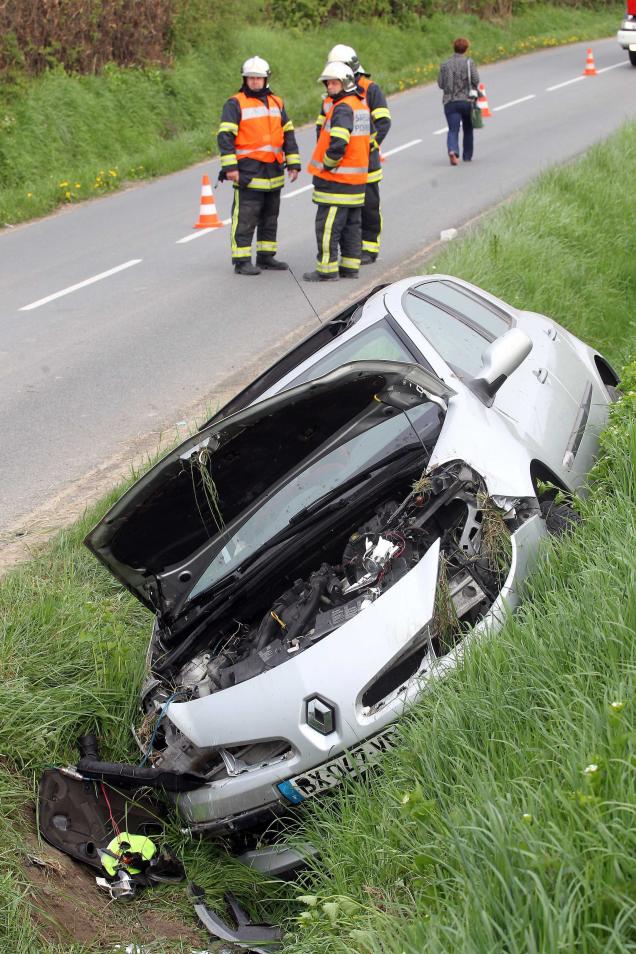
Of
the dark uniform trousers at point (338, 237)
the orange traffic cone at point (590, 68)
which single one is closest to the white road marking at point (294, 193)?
the dark uniform trousers at point (338, 237)

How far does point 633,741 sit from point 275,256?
390 inches

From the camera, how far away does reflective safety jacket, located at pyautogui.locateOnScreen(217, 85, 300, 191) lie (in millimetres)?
11117

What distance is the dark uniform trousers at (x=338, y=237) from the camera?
10.9m

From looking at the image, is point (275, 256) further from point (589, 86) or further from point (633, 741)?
point (589, 86)

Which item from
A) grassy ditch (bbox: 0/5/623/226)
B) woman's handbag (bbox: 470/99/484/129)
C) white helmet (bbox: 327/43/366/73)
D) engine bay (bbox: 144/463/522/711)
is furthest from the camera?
grassy ditch (bbox: 0/5/623/226)

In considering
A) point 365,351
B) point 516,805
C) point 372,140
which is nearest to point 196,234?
point 372,140

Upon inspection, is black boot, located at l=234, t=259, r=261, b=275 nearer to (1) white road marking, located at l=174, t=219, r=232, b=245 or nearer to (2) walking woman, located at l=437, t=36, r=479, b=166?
(1) white road marking, located at l=174, t=219, r=232, b=245

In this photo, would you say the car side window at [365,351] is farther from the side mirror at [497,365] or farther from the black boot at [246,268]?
the black boot at [246,268]

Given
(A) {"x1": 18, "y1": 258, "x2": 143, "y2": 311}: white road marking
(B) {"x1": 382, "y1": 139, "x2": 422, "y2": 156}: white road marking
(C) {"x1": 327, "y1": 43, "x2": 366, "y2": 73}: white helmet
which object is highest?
(C) {"x1": 327, "y1": 43, "x2": 366, "y2": 73}: white helmet

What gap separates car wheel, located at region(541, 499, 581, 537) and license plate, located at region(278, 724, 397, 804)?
1.22m

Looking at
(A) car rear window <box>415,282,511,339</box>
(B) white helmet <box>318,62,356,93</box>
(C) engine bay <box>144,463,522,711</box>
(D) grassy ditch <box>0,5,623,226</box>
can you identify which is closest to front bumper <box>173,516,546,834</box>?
(C) engine bay <box>144,463,522,711</box>

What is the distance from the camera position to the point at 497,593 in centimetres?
424

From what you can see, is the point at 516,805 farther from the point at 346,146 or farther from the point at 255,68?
the point at 255,68

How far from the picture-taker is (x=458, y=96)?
16766mm
